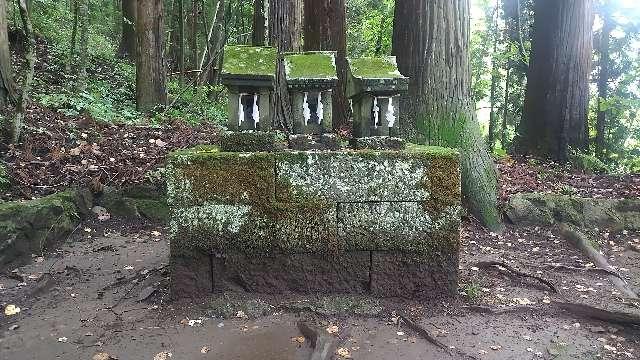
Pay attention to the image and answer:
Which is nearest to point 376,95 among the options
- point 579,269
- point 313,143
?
point 313,143

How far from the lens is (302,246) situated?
407 cm

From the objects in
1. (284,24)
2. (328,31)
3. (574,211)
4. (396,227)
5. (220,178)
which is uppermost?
(328,31)

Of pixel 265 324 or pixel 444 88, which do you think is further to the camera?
pixel 444 88

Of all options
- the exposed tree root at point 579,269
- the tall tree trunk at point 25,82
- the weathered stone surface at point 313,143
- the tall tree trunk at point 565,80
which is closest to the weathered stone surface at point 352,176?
the weathered stone surface at point 313,143

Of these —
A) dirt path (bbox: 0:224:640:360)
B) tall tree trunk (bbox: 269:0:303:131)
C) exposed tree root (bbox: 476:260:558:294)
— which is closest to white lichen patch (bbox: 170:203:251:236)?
dirt path (bbox: 0:224:640:360)

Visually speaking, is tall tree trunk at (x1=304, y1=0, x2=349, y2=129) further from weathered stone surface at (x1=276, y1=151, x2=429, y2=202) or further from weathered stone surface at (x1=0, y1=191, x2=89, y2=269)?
weathered stone surface at (x1=276, y1=151, x2=429, y2=202)

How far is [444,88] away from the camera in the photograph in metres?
6.46

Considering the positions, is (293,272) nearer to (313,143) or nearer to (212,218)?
(212,218)

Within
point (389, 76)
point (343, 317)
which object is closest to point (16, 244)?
point (343, 317)

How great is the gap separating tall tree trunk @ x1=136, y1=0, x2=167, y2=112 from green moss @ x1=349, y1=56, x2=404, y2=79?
8.11m

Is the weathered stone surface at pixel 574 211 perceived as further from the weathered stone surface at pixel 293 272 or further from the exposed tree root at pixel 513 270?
the weathered stone surface at pixel 293 272

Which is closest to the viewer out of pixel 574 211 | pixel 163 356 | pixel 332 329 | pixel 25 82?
pixel 163 356

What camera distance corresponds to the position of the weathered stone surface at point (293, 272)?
4086 mm

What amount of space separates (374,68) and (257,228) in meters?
1.68
